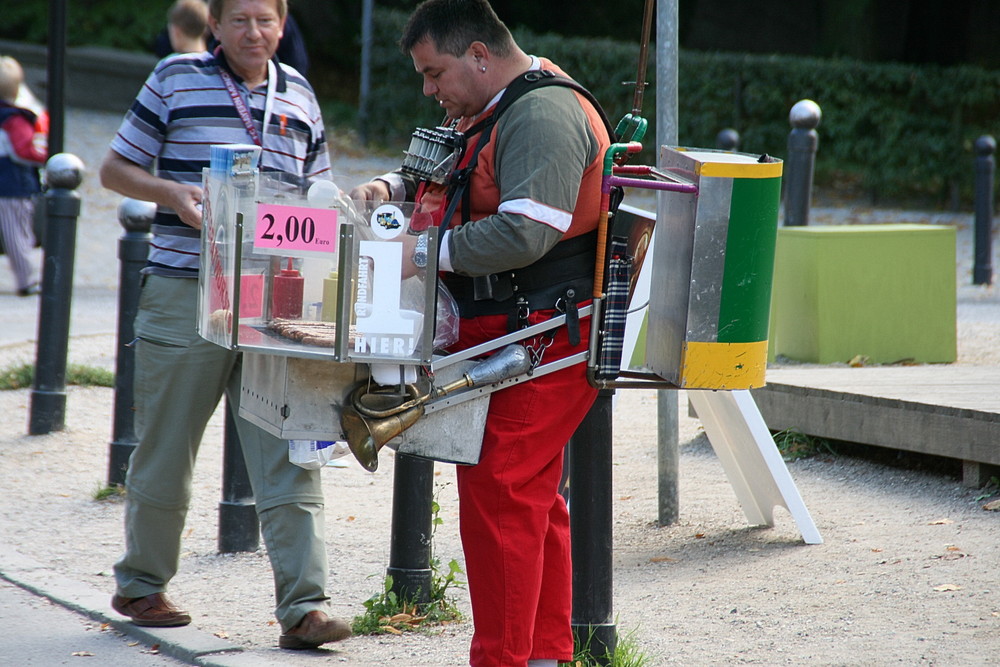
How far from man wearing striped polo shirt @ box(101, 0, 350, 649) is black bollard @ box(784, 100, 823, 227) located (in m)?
5.08

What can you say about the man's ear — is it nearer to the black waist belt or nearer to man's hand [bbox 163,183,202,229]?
the black waist belt

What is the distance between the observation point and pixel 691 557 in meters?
4.73

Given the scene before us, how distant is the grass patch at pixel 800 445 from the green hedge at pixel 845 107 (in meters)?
10.4

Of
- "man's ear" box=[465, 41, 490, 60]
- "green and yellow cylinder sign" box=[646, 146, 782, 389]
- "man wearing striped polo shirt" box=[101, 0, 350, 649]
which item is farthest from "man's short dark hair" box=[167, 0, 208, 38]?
"green and yellow cylinder sign" box=[646, 146, 782, 389]

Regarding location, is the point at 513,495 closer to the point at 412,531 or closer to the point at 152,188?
the point at 412,531

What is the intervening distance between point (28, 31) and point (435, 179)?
2150 centimetres

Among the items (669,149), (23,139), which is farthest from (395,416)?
(23,139)

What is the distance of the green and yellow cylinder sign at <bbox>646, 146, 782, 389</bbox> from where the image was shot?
3.09m

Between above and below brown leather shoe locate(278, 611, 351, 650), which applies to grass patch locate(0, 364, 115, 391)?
above

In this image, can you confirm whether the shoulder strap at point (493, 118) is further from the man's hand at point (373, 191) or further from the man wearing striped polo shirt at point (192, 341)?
the man wearing striped polo shirt at point (192, 341)

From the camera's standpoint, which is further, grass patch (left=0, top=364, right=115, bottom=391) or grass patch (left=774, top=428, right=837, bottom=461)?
grass patch (left=0, top=364, right=115, bottom=391)

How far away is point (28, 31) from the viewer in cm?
2250

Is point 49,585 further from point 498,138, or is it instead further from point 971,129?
point 971,129

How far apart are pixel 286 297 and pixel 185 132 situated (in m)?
1.03
